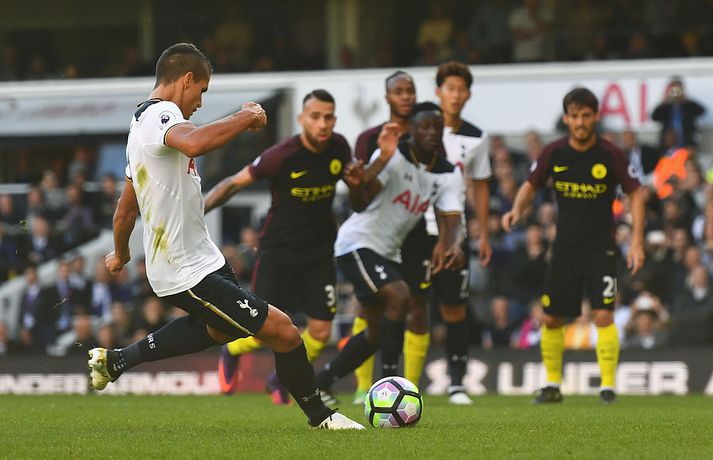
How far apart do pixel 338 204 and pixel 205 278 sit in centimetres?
1128

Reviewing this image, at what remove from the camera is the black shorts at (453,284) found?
11.5m

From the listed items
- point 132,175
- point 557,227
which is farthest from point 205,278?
point 557,227

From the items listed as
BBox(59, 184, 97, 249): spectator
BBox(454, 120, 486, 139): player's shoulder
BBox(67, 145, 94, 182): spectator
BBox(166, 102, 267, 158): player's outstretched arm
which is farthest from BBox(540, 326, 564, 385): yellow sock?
BBox(67, 145, 94, 182): spectator

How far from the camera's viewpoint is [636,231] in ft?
36.6

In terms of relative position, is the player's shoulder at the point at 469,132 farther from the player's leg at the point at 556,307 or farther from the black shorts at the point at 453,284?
the player's leg at the point at 556,307

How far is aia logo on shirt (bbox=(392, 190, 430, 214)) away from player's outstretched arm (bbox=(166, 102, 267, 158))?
12.9 ft

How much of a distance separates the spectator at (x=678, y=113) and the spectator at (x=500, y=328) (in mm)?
3598

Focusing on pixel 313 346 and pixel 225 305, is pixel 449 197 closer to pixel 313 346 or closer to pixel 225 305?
pixel 313 346

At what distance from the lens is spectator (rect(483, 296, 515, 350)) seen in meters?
16.0

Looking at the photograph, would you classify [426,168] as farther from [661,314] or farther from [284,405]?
[661,314]

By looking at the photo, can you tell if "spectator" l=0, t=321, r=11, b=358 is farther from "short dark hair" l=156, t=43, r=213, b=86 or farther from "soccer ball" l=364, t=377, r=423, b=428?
"short dark hair" l=156, t=43, r=213, b=86

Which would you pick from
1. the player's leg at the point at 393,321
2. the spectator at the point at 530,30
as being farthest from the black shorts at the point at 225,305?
the spectator at the point at 530,30

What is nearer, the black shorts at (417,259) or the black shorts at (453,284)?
the black shorts at (417,259)

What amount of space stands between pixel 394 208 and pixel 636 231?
198cm
